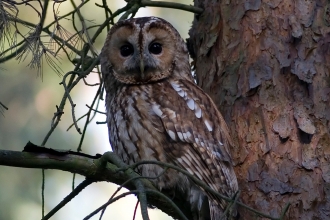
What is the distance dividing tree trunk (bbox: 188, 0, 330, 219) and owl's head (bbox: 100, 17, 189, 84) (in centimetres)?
27

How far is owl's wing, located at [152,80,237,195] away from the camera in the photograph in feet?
9.87

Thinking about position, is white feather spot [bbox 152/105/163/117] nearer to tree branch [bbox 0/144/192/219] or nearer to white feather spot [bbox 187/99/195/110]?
white feather spot [bbox 187/99/195/110]

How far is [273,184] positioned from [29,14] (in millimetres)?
3320

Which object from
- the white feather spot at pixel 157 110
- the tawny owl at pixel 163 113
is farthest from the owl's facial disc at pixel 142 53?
the white feather spot at pixel 157 110

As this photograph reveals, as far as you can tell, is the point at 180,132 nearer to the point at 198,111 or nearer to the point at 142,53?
the point at 198,111

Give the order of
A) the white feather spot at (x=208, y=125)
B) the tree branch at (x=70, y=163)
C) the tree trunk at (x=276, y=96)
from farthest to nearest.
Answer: the white feather spot at (x=208, y=125)
the tree trunk at (x=276, y=96)
the tree branch at (x=70, y=163)

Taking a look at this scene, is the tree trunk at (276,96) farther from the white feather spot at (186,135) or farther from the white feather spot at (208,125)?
the white feather spot at (186,135)

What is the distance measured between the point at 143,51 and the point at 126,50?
0.18 meters

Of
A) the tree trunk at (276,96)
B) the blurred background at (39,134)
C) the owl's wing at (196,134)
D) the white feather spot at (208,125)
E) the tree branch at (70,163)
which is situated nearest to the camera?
the tree branch at (70,163)

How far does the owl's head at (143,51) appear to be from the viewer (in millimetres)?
3371

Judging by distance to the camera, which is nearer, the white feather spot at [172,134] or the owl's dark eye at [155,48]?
the white feather spot at [172,134]

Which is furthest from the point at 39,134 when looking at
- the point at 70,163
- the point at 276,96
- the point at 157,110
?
the point at 70,163

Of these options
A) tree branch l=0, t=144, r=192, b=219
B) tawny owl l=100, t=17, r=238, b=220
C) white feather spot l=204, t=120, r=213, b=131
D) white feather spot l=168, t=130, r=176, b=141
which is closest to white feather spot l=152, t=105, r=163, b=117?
tawny owl l=100, t=17, r=238, b=220

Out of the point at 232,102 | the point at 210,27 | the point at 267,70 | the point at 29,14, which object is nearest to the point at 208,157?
the point at 232,102
